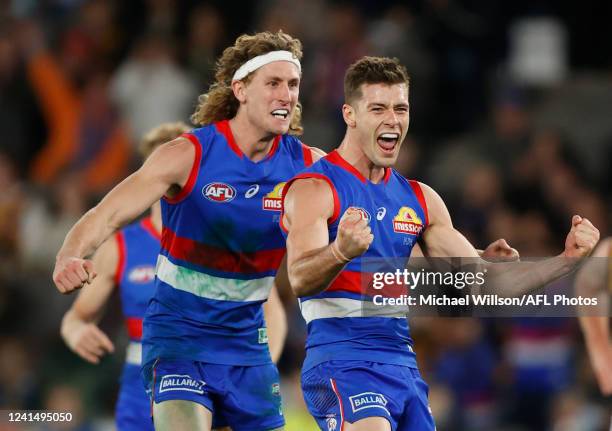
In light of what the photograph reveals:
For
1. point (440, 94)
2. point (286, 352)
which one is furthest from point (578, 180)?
point (286, 352)

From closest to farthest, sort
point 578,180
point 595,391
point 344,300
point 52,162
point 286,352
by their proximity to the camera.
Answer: point 344,300 < point 595,391 < point 286,352 < point 578,180 < point 52,162

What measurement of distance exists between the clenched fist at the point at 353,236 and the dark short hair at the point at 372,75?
3.63 ft

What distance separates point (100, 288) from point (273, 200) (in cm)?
184

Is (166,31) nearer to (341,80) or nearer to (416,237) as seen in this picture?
(341,80)

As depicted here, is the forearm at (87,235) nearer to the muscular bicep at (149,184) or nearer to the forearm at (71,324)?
the muscular bicep at (149,184)

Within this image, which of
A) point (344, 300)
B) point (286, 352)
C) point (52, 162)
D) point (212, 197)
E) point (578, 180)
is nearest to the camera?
point (344, 300)

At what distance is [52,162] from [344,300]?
24.8ft

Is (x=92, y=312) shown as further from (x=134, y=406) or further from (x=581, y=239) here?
(x=581, y=239)

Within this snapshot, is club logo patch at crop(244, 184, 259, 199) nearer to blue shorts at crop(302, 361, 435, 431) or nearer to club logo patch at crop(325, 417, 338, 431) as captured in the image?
blue shorts at crop(302, 361, 435, 431)

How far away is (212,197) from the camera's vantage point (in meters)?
6.88

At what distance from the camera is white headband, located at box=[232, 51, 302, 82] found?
716 cm

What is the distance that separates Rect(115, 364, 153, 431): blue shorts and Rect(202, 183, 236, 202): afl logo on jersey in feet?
5.74

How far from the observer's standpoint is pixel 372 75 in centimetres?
659

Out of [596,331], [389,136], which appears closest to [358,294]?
[389,136]
